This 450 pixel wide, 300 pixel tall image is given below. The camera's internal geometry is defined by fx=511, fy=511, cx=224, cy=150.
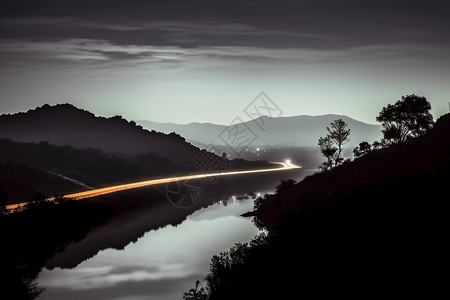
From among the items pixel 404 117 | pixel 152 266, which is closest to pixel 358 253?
pixel 152 266

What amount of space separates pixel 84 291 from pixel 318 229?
25.2 meters

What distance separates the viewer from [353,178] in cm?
8744

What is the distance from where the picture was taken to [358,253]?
41.2 m

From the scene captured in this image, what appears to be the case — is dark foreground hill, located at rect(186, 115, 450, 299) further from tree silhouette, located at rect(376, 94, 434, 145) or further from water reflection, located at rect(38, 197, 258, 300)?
tree silhouette, located at rect(376, 94, 434, 145)

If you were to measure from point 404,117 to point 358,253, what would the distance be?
65.7m

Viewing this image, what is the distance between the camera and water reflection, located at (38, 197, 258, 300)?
175ft

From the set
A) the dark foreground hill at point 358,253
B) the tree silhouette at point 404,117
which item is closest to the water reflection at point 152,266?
the dark foreground hill at point 358,253

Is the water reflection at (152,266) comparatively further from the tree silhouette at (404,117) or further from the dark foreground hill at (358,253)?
the tree silhouette at (404,117)

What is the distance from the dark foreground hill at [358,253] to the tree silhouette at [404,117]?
113 feet

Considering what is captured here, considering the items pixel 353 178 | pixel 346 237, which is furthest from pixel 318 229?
pixel 353 178

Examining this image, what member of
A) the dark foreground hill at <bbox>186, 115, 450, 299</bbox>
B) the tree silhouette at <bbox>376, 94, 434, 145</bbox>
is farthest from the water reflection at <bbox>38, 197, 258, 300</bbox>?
the tree silhouette at <bbox>376, 94, 434, 145</bbox>

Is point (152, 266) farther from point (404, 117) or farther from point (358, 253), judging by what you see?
point (404, 117)

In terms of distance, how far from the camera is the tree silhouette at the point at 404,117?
99.6 metres

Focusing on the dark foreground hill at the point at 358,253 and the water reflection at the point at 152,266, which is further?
the water reflection at the point at 152,266
